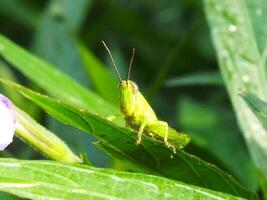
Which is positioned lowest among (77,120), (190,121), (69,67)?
(190,121)

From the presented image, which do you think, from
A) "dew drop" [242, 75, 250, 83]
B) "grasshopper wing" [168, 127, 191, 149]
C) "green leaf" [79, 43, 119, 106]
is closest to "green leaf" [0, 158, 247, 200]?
"grasshopper wing" [168, 127, 191, 149]

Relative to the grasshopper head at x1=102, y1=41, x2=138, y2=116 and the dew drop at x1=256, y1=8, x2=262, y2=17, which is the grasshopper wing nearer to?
the grasshopper head at x1=102, y1=41, x2=138, y2=116

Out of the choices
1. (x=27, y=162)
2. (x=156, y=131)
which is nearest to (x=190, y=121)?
(x=156, y=131)

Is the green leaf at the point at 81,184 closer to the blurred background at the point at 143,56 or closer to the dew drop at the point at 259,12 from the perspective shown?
the dew drop at the point at 259,12

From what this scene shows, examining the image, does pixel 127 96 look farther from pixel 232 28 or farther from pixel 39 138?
pixel 232 28

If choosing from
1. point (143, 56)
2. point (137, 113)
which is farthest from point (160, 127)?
point (143, 56)

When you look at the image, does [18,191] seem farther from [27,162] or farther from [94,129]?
[94,129]
